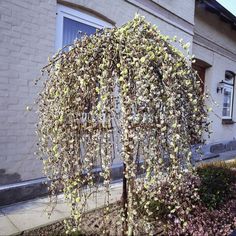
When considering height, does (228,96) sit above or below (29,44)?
below

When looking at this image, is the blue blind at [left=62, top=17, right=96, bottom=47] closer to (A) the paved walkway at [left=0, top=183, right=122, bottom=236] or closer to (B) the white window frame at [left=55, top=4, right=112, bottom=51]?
(B) the white window frame at [left=55, top=4, right=112, bottom=51]

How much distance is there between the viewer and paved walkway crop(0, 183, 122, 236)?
3488 millimetres

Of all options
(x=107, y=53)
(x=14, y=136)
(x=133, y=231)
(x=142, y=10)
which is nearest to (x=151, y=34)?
(x=107, y=53)

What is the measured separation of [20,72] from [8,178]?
1.47 metres

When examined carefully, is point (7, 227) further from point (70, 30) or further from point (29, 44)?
point (70, 30)

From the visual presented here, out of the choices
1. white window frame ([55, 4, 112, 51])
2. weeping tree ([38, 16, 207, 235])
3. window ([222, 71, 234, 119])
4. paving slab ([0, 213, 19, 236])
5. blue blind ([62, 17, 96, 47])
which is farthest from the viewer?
window ([222, 71, 234, 119])

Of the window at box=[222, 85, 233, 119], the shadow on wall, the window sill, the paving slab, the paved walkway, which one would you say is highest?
the window at box=[222, 85, 233, 119]

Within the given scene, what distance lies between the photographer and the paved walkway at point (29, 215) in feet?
11.4

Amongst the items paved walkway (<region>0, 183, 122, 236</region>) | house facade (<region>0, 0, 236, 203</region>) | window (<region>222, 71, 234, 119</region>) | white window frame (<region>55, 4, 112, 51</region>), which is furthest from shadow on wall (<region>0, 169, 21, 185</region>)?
window (<region>222, 71, 234, 119</region>)

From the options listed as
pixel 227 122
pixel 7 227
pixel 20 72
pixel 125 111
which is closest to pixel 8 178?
pixel 7 227

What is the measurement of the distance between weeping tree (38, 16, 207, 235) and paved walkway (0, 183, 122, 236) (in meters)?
1.05

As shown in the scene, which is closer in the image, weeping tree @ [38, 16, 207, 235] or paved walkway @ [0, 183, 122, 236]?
weeping tree @ [38, 16, 207, 235]

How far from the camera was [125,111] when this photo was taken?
98.7 inches

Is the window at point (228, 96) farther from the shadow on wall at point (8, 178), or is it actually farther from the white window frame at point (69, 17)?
the shadow on wall at point (8, 178)
